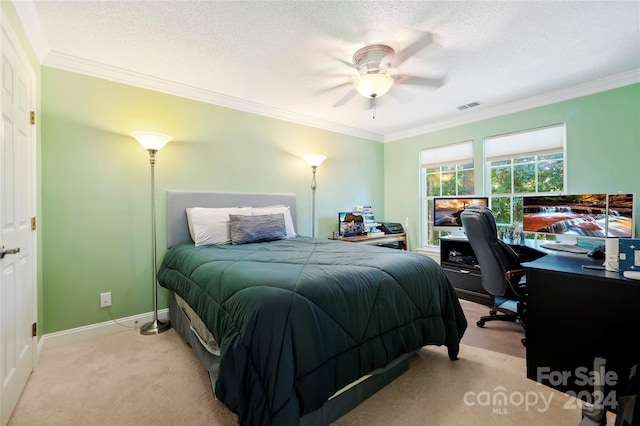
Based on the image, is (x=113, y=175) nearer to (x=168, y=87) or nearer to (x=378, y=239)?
(x=168, y=87)

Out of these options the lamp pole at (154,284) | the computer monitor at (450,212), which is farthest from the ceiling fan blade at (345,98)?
the lamp pole at (154,284)

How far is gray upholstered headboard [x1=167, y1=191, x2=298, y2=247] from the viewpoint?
291cm

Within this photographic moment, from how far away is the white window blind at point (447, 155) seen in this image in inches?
160

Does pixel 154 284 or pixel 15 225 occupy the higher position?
pixel 15 225

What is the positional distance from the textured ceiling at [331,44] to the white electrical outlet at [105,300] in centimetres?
201

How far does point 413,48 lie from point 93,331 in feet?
12.1

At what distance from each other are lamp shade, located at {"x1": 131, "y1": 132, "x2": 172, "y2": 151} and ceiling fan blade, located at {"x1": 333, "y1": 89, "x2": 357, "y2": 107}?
1937mm

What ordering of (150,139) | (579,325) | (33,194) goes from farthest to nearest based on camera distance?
(150,139), (33,194), (579,325)

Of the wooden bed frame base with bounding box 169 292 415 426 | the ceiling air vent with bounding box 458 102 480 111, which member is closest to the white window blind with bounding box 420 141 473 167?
the ceiling air vent with bounding box 458 102 480 111

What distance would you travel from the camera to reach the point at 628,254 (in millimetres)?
1508

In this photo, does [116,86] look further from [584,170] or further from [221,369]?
[584,170]

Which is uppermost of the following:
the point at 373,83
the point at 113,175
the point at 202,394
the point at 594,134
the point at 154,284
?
the point at 373,83

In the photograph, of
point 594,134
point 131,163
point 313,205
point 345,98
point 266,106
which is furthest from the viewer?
point 313,205

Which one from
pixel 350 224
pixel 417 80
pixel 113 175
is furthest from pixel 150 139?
pixel 350 224
